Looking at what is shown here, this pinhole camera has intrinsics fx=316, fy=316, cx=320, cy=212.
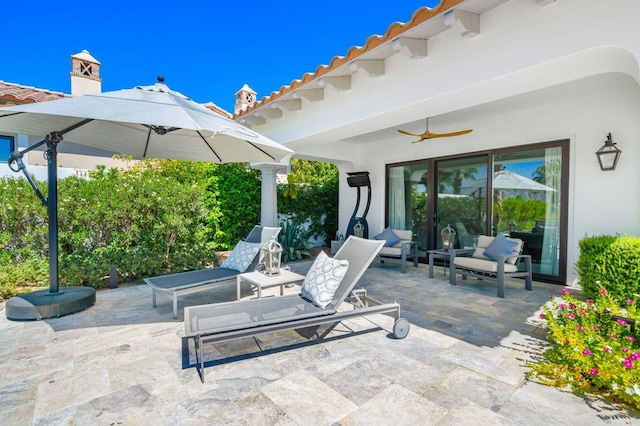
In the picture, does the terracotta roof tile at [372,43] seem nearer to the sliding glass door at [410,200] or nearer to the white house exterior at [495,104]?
the white house exterior at [495,104]

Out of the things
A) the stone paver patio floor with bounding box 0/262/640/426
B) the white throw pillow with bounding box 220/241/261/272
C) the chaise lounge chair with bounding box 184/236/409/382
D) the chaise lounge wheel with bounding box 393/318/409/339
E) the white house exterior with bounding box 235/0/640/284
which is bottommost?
the stone paver patio floor with bounding box 0/262/640/426

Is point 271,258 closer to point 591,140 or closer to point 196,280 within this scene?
point 196,280

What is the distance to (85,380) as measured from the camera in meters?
2.78

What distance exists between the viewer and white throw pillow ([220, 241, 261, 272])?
17.6 feet

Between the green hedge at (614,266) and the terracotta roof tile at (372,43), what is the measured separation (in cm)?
392

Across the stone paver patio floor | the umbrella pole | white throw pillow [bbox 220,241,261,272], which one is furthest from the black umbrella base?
white throw pillow [bbox 220,241,261,272]

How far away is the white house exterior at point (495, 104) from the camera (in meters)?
3.41

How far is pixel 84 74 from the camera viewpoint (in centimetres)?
1455

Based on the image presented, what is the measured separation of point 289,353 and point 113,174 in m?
5.61

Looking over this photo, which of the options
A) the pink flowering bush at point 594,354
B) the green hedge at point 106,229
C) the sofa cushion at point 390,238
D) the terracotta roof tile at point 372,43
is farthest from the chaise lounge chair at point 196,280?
the pink flowering bush at point 594,354

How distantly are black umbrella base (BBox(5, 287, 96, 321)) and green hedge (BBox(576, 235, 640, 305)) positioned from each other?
7.01 metres

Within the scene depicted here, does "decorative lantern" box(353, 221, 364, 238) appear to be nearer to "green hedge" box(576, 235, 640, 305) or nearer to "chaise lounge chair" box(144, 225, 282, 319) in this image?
"chaise lounge chair" box(144, 225, 282, 319)

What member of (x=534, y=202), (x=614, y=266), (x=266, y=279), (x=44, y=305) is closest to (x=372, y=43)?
(x=266, y=279)

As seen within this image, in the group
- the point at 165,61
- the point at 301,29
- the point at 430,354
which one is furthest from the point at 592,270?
the point at 165,61
